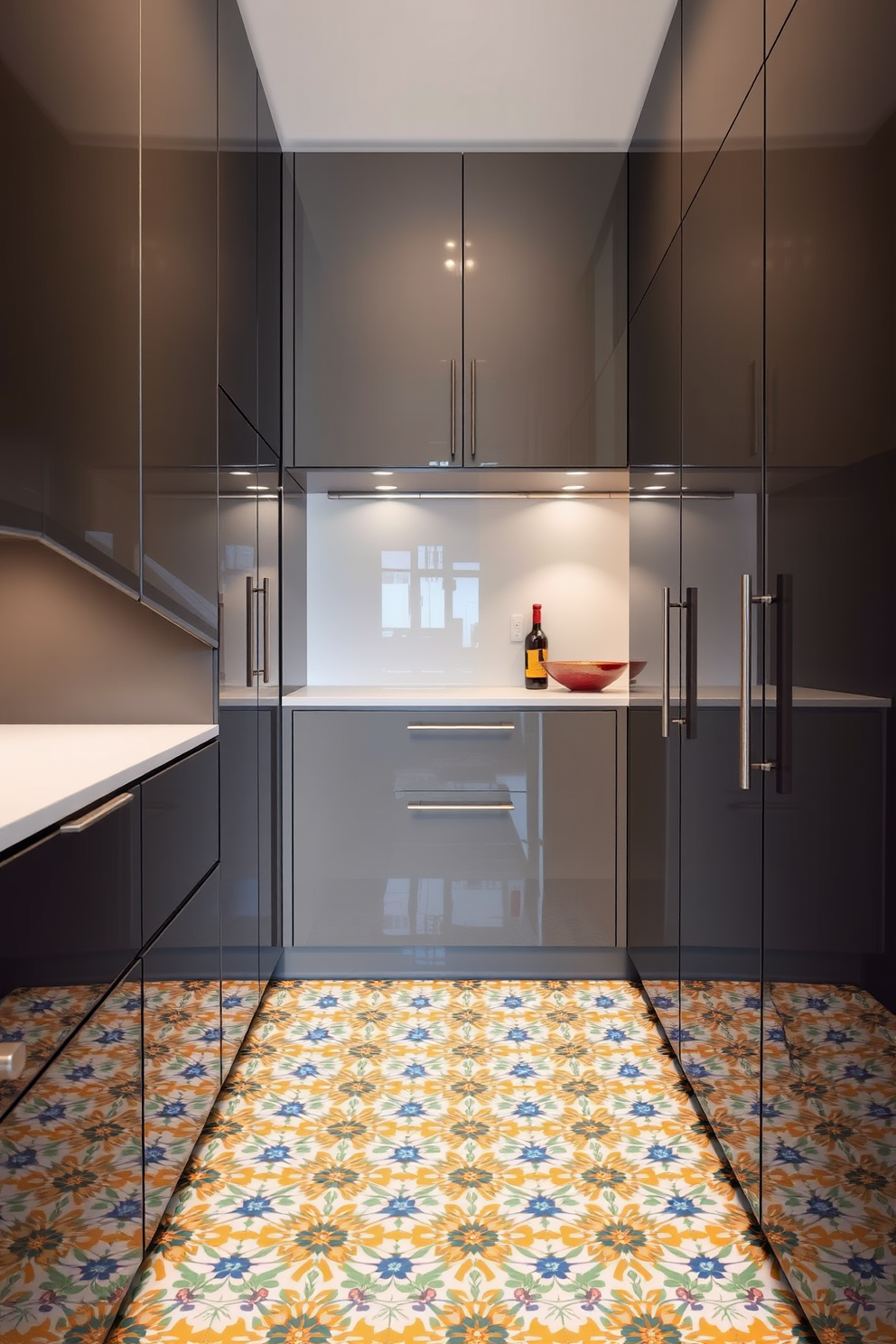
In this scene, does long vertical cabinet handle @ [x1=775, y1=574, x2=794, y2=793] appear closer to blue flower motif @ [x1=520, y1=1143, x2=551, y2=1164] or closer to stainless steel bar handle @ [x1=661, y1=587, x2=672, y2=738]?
stainless steel bar handle @ [x1=661, y1=587, x2=672, y2=738]

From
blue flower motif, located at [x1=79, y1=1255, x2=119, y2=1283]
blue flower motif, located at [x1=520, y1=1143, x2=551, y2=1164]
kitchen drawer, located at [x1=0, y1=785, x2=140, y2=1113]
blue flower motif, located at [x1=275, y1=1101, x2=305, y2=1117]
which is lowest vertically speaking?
blue flower motif, located at [x1=520, y1=1143, x2=551, y2=1164]

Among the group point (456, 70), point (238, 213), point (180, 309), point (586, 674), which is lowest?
point (586, 674)

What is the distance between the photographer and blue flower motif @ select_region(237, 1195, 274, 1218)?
174cm

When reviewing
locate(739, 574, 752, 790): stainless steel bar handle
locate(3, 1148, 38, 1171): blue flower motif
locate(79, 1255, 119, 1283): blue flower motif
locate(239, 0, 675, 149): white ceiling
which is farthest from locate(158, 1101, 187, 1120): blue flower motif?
locate(239, 0, 675, 149): white ceiling

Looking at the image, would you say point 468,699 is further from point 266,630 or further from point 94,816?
point 94,816

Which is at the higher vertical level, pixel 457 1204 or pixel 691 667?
pixel 691 667

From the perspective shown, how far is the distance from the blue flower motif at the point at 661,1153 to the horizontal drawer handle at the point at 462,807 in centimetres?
113

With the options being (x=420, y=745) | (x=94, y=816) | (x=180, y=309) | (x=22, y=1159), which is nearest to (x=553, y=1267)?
(x=22, y=1159)

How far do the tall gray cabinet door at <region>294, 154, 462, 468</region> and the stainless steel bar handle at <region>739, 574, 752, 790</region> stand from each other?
1.60m

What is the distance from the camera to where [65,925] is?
3.83 ft

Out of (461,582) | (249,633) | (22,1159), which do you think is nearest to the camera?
(22,1159)

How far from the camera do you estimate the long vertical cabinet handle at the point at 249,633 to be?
242cm

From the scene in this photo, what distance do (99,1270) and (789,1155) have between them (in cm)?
104

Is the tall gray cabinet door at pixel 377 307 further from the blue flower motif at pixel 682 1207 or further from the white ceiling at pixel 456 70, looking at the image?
the blue flower motif at pixel 682 1207
